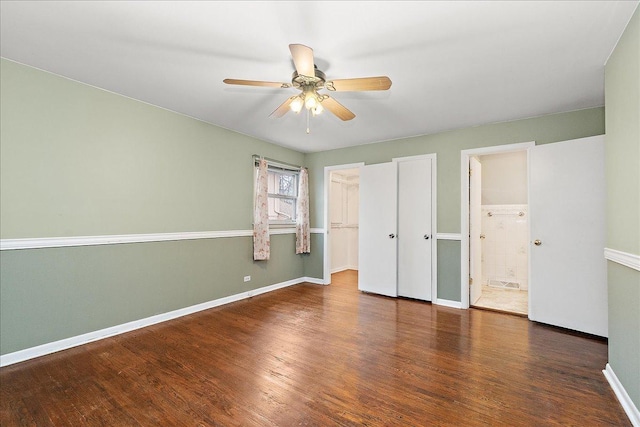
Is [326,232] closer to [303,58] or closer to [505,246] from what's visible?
[505,246]

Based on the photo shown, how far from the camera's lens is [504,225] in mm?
5102

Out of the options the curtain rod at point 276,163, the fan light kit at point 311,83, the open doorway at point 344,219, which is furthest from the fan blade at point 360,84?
the open doorway at point 344,219

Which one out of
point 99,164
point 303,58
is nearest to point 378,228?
point 303,58

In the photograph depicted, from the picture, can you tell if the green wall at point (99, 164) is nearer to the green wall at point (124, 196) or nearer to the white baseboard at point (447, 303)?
the green wall at point (124, 196)

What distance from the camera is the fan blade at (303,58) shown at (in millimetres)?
1716

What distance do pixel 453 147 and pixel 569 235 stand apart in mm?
1712

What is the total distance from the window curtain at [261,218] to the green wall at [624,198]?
379 cm

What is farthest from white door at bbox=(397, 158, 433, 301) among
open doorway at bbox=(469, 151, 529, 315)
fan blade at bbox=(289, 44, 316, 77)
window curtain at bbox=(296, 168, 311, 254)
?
fan blade at bbox=(289, 44, 316, 77)

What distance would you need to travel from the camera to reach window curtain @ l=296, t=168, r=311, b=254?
522 centimetres

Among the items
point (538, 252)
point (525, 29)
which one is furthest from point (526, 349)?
point (525, 29)

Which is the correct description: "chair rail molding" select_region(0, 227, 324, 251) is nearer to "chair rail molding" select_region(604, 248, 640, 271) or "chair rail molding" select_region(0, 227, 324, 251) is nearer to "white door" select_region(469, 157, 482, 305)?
"white door" select_region(469, 157, 482, 305)

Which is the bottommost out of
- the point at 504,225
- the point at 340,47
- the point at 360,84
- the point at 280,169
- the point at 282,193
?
the point at 504,225

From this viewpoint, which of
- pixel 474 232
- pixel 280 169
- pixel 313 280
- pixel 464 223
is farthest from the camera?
pixel 313 280

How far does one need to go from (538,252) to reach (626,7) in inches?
97.2
